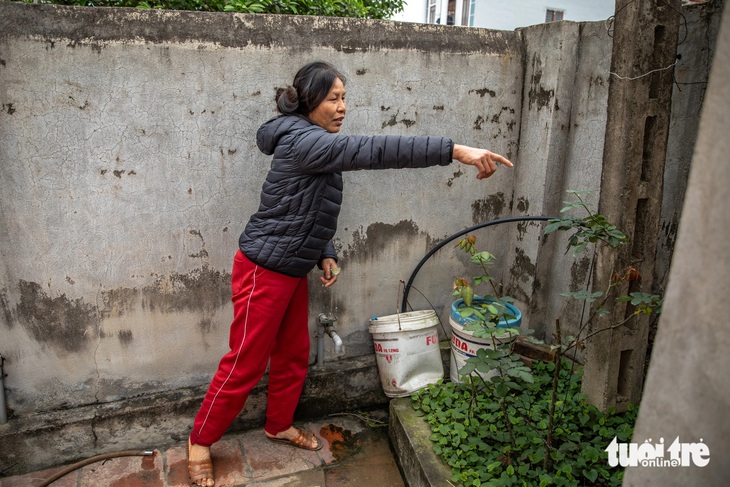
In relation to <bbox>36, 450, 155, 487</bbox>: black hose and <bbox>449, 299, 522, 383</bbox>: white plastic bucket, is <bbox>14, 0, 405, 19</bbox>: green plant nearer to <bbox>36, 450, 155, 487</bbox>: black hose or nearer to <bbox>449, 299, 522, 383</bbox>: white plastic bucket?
<bbox>449, 299, 522, 383</bbox>: white plastic bucket

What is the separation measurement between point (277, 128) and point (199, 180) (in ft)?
2.47

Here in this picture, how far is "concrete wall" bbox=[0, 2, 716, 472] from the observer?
3004 millimetres

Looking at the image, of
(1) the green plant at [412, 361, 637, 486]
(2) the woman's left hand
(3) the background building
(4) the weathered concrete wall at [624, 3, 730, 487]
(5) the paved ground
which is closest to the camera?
(4) the weathered concrete wall at [624, 3, 730, 487]

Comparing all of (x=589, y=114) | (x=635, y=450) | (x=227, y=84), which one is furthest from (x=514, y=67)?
(x=635, y=450)

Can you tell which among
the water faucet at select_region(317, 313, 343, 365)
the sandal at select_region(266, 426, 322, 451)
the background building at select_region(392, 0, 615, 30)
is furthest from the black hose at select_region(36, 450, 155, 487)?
the background building at select_region(392, 0, 615, 30)

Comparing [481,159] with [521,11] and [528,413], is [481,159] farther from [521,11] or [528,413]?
[521,11]

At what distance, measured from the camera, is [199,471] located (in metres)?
3.24

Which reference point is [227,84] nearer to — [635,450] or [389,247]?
[389,247]

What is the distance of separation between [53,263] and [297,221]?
151 cm

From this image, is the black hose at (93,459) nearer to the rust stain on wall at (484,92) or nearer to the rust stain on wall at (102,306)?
the rust stain on wall at (102,306)

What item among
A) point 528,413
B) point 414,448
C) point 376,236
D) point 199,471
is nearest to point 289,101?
point 376,236

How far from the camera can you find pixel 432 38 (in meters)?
3.64

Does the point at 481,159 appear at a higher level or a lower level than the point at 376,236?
higher

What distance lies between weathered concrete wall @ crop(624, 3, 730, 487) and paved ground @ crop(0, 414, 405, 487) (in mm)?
2439
